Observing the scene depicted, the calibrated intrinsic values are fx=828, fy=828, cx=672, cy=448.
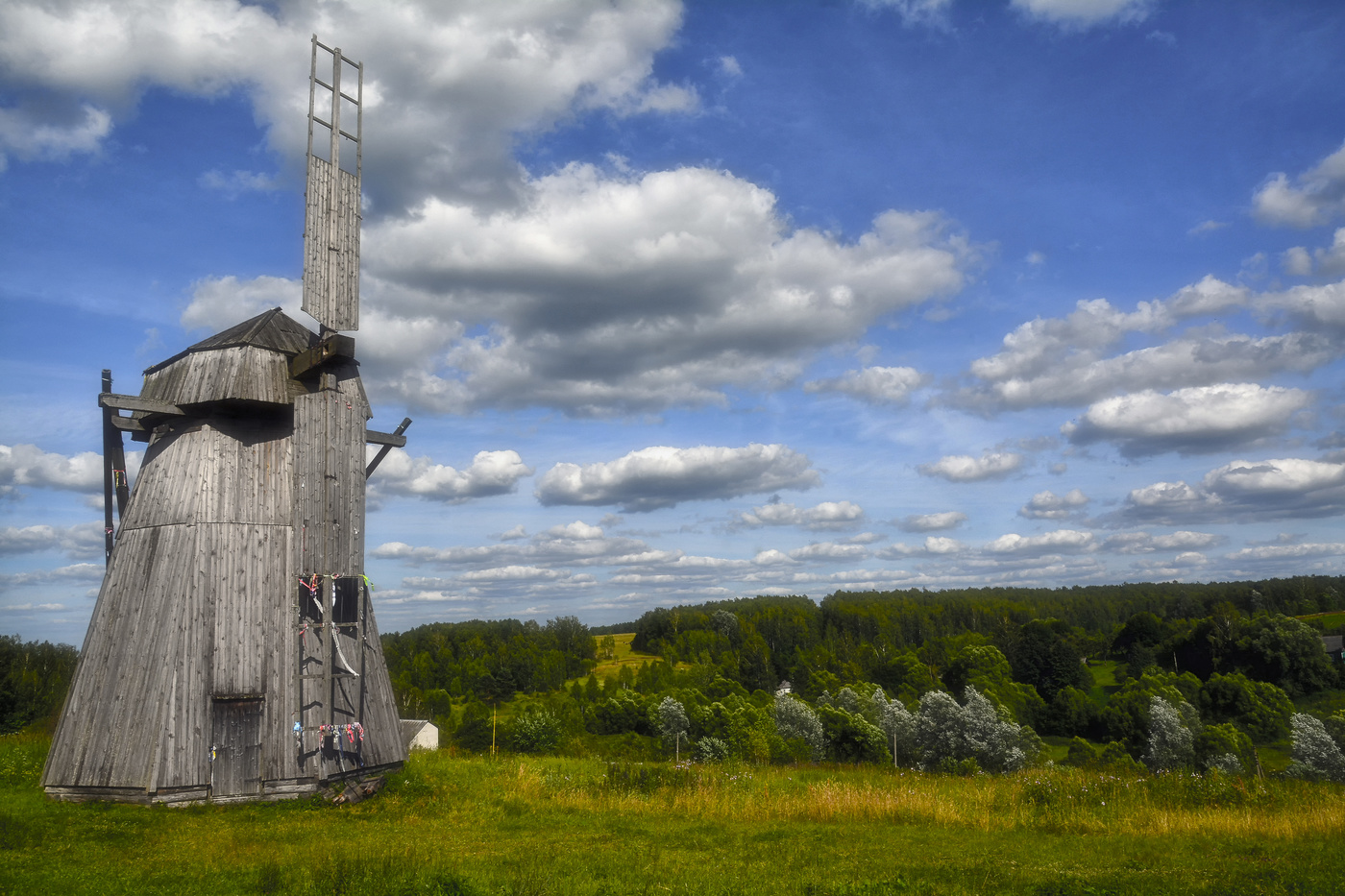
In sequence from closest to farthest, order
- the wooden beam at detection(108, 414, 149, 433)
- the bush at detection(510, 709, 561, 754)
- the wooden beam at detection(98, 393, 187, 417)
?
the wooden beam at detection(98, 393, 187, 417)
the wooden beam at detection(108, 414, 149, 433)
the bush at detection(510, 709, 561, 754)

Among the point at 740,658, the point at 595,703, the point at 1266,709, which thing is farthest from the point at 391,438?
the point at 740,658

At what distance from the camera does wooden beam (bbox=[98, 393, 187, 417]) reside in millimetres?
17672

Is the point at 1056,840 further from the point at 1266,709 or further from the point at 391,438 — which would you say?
the point at 1266,709

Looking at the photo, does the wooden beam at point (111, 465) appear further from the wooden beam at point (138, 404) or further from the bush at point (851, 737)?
the bush at point (851, 737)

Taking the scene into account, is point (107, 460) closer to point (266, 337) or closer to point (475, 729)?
point (266, 337)

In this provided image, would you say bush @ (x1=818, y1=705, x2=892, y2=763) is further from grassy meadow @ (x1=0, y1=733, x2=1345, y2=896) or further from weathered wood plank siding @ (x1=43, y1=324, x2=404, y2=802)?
weathered wood plank siding @ (x1=43, y1=324, x2=404, y2=802)

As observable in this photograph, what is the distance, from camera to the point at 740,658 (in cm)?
12131

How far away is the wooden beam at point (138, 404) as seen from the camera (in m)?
17.7

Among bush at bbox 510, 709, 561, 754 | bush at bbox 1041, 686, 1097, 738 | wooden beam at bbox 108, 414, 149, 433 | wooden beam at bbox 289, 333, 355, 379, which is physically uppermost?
wooden beam at bbox 289, 333, 355, 379

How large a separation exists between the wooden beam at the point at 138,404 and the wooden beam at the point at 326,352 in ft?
8.68

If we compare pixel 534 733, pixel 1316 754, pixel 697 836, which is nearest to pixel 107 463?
pixel 697 836

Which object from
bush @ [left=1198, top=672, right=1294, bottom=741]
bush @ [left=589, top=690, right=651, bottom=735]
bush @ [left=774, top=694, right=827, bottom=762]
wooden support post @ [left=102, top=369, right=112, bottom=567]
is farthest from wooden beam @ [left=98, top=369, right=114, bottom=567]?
bush @ [left=1198, top=672, right=1294, bottom=741]

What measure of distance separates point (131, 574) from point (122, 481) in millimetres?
2636

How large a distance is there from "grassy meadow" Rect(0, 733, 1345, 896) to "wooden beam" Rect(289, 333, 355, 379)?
8959 mm
